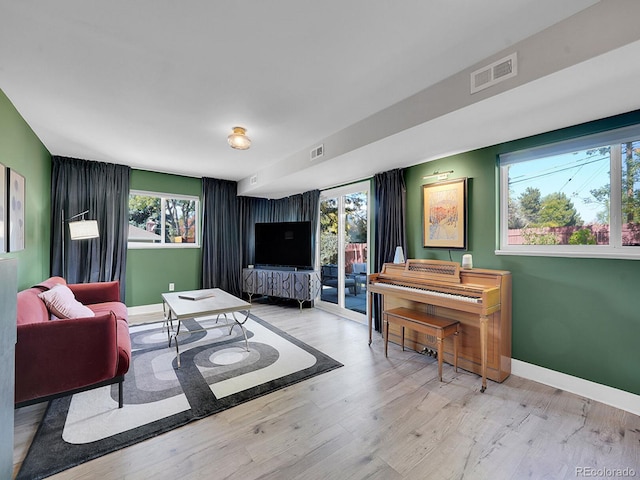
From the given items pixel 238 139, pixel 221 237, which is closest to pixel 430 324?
pixel 238 139

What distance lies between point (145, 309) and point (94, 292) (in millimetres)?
1293

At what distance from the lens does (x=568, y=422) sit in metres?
1.91

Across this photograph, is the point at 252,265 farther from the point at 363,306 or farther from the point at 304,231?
the point at 363,306

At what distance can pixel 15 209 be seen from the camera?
248cm

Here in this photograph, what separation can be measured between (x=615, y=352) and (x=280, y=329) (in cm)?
329

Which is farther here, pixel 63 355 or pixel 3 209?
pixel 3 209

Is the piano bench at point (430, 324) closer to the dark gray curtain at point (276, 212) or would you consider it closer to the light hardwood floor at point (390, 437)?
the light hardwood floor at point (390, 437)

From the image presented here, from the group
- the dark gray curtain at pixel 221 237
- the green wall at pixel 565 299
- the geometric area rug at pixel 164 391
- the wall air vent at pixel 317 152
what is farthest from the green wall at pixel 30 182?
the green wall at pixel 565 299

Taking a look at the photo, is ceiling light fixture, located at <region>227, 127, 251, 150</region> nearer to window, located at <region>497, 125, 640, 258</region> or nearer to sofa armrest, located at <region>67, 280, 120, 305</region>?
sofa armrest, located at <region>67, 280, 120, 305</region>

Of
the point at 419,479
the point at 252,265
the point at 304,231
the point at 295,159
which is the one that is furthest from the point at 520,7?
the point at 252,265

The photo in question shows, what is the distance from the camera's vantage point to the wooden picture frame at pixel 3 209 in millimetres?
2160

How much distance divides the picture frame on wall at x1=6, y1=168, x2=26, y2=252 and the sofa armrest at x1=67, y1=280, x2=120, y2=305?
2.59 feet

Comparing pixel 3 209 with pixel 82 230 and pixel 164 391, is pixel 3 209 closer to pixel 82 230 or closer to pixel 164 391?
pixel 82 230

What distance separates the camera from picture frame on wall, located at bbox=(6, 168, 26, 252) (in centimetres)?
233
